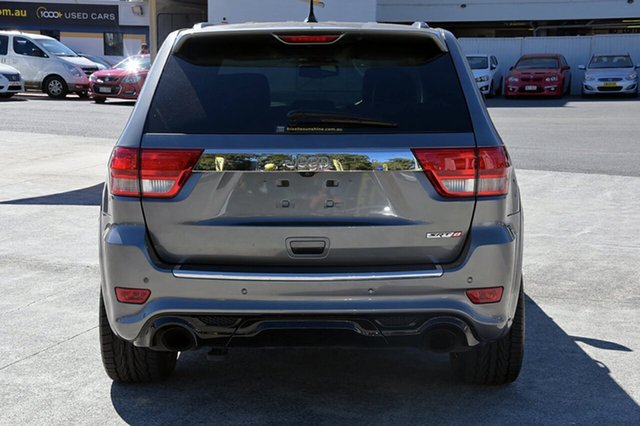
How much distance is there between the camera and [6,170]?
503 inches

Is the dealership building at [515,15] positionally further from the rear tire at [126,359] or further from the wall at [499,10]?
the rear tire at [126,359]

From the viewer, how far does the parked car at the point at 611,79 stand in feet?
102

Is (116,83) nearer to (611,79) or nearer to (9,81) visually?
(9,81)

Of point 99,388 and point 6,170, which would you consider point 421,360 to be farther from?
point 6,170

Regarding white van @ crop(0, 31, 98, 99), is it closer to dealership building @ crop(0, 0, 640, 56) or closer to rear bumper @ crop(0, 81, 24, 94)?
rear bumper @ crop(0, 81, 24, 94)

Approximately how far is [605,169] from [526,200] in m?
3.09

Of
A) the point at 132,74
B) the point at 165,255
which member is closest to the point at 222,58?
the point at 165,255

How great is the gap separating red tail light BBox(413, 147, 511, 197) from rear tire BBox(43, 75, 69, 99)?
86.4ft

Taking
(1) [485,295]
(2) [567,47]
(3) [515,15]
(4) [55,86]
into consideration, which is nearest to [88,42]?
(3) [515,15]

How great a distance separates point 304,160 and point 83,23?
4950 centimetres

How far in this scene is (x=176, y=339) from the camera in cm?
418

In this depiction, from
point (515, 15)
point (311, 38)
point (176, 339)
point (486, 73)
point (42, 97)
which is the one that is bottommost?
point (42, 97)

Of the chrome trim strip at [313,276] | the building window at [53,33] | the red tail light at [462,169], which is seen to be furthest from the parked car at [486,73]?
the chrome trim strip at [313,276]

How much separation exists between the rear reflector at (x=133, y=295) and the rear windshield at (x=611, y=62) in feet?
99.5
